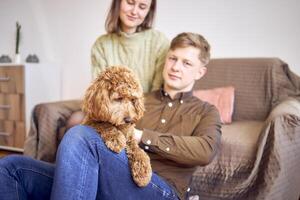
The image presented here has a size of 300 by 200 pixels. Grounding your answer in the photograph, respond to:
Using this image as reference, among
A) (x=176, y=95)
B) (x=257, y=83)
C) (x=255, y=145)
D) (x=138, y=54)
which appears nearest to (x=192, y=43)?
(x=176, y=95)

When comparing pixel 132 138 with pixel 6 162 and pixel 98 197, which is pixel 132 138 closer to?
pixel 98 197

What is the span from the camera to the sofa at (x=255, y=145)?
1.31 meters

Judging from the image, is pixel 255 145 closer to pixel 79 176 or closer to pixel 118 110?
pixel 118 110

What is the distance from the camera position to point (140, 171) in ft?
2.92

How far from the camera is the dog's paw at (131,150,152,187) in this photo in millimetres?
891

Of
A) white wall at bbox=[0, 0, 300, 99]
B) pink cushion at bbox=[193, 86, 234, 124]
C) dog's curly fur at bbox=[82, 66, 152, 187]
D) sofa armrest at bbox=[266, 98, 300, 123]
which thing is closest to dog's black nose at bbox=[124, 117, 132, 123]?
dog's curly fur at bbox=[82, 66, 152, 187]

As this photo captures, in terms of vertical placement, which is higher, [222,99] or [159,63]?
[159,63]

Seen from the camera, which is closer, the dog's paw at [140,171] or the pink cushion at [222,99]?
the dog's paw at [140,171]

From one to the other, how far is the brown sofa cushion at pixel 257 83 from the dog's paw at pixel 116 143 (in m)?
1.29

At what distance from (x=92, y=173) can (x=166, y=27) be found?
2063mm

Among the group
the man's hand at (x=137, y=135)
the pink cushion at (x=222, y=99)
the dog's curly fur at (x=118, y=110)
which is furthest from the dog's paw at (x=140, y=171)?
the pink cushion at (x=222, y=99)

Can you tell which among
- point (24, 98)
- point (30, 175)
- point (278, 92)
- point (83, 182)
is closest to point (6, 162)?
point (30, 175)

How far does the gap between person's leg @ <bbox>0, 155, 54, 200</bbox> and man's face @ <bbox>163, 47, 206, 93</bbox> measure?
1.85ft

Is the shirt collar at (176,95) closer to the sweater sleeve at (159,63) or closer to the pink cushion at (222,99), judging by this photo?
the sweater sleeve at (159,63)
